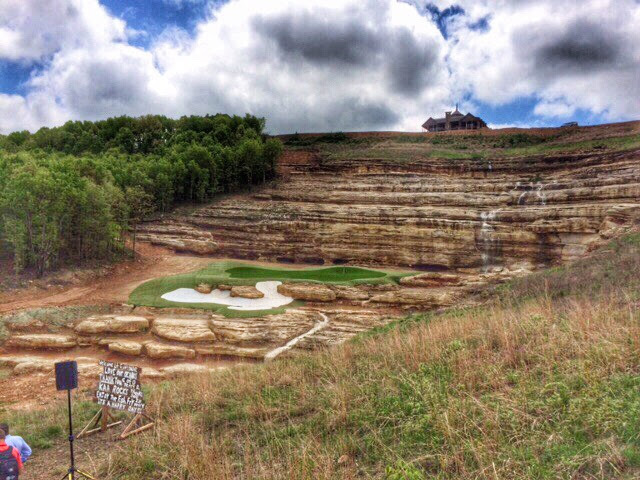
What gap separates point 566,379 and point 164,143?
52801mm

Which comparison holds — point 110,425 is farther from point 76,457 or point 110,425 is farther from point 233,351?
point 233,351

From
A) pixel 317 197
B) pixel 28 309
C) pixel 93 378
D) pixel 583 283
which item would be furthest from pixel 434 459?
pixel 317 197

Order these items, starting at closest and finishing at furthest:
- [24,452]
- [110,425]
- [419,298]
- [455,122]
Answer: [24,452]
[110,425]
[419,298]
[455,122]

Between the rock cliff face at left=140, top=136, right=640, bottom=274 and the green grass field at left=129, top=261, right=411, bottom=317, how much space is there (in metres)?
3.93

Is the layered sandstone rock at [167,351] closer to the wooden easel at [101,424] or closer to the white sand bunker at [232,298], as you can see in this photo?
the white sand bunker at [232,298]

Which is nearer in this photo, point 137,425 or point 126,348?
point 137,425

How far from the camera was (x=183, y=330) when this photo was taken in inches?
650

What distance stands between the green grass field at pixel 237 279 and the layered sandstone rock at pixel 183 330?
1.40 m

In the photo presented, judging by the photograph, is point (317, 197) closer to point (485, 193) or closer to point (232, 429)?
point (485, 193)

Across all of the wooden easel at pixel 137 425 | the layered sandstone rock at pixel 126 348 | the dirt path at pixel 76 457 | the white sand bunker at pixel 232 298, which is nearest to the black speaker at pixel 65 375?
the dirt path at pixel 76 457

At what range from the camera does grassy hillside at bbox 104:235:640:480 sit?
11.4ft

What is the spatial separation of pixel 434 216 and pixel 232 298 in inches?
630

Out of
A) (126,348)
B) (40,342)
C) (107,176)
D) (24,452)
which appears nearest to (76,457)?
(24,452)

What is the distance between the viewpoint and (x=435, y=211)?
2850cm
